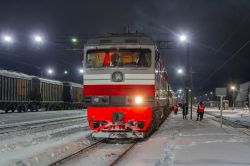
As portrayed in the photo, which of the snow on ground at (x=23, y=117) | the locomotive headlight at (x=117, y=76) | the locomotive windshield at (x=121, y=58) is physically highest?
the locomotive windshield at (x=121, y=58)

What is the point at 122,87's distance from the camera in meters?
13.6

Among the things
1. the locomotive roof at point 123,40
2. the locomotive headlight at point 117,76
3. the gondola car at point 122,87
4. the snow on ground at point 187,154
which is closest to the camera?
the snow on ground at point 187,154

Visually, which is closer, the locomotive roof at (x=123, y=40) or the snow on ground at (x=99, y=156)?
the snow on ground at (x=99, y=156)

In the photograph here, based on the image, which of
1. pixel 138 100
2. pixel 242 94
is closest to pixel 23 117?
pixel 138 100

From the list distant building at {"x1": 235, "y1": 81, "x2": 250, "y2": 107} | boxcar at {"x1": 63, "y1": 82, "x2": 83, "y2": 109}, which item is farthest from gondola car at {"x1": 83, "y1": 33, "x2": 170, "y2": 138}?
distant building at {"x1": 235, "y1": 81, "x2": 250, "y2": 107}

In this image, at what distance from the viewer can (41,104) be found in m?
46.4

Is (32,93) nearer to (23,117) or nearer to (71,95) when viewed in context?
(23,117)

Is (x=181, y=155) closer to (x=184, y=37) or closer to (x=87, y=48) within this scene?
(x=87, y=48)

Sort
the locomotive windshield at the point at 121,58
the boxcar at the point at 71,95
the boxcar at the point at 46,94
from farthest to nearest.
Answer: the boxcar at the point at 71,95, the boxcar at the point at 46,94, the locomotive windshield at the point at 121,58

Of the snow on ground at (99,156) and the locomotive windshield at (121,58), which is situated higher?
the locomotive windshield at (121,58)

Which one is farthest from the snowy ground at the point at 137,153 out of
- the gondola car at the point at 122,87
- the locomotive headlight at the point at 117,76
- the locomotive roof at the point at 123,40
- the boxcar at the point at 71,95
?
the boxcar at the point at 71,95

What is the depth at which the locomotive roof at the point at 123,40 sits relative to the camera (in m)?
14.0

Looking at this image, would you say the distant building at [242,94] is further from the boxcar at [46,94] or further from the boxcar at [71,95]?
the boxcar at [46,94]

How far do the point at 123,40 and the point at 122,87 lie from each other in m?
1.74
